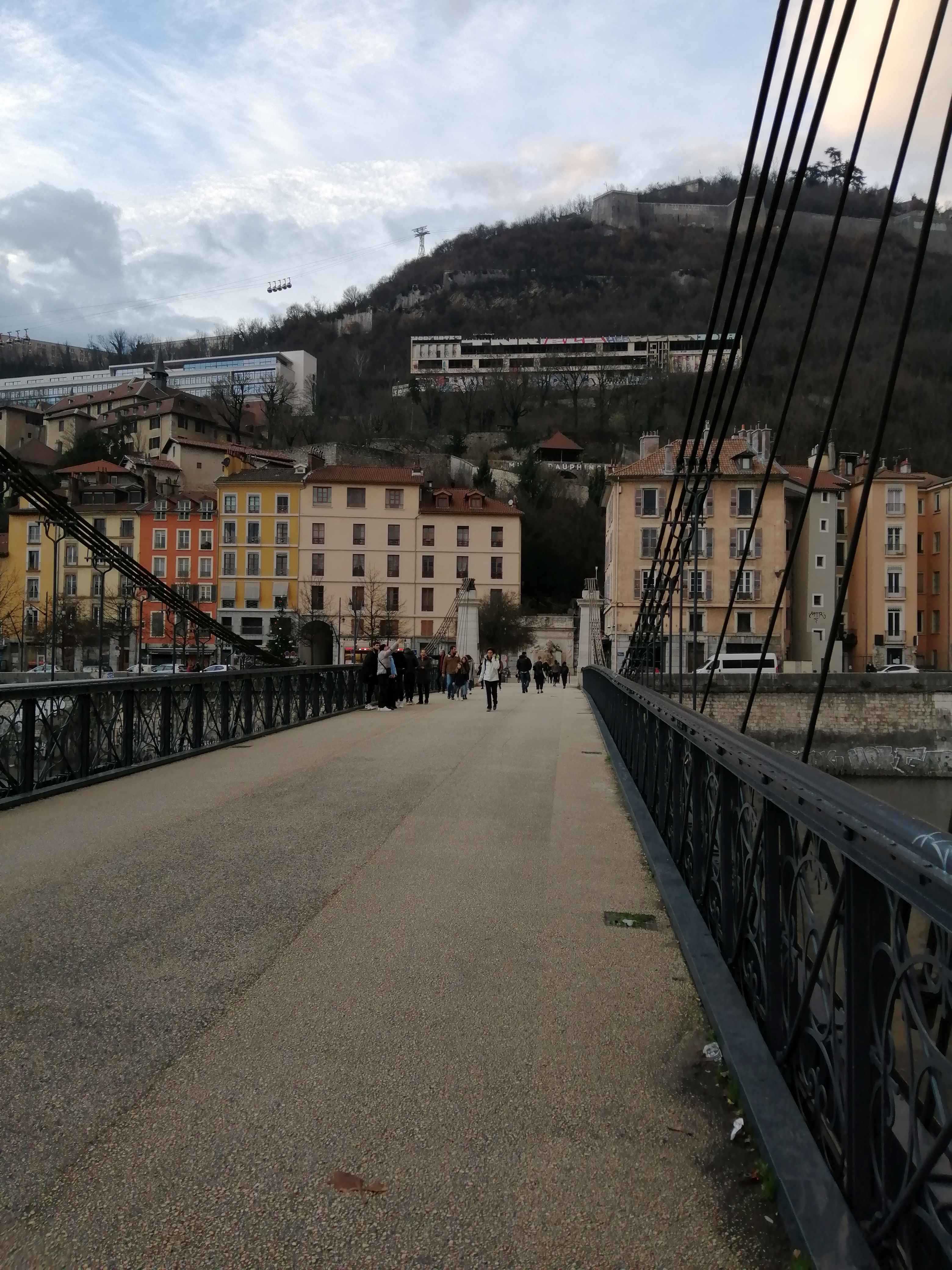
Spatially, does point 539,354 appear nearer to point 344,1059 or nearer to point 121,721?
point 121,721

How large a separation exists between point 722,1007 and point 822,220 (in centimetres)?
13335

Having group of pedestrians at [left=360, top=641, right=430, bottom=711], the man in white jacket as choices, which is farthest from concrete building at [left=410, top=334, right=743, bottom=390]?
the man in white jacket

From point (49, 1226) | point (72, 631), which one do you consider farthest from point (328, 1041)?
point (72, 631)

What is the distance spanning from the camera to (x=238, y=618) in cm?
7512

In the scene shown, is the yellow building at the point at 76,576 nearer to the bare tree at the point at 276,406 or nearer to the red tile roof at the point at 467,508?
the red tile roof at the point at 467,508

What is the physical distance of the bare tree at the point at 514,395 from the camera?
364 feet

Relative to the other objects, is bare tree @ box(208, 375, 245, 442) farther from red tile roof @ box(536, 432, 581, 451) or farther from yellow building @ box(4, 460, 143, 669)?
red tile roof @ box(536, 432, 581, 451)

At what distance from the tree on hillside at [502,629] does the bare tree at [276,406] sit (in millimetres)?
41534

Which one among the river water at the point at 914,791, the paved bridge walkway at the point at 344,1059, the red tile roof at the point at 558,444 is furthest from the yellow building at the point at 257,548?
the paved bridge walkway at the point at 344,1059

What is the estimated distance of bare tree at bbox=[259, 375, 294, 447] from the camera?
106250 mm

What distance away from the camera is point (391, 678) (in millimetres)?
23812

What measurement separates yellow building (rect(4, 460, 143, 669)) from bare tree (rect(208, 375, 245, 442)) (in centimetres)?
2412

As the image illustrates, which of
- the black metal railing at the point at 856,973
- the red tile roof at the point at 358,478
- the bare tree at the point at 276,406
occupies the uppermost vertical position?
the bare tree at the point at 276,406

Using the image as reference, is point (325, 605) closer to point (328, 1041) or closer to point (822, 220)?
point (328, 1041)
